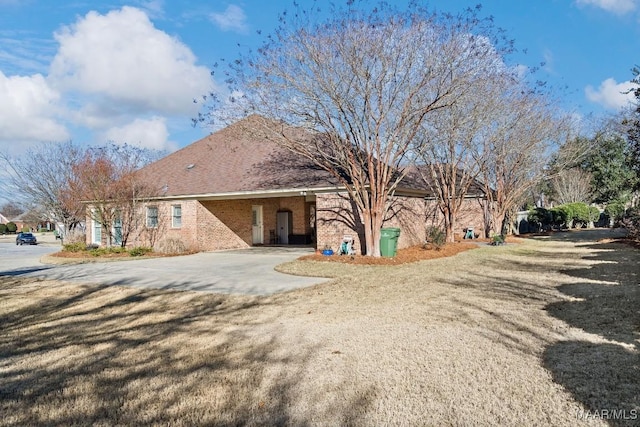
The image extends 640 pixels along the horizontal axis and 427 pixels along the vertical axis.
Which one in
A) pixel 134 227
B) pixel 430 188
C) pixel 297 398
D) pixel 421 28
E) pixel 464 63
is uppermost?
pixel 421 28

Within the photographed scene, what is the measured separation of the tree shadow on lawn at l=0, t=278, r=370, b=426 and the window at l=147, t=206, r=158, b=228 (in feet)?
43.9

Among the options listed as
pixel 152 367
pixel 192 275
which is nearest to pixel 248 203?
pixel 192 275

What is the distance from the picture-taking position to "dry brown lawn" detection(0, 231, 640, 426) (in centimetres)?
339

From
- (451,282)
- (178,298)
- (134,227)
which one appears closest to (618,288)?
(451,282)

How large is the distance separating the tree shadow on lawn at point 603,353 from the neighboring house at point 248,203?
953cm

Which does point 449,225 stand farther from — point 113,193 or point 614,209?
point 614,209

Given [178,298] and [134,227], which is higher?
[134,227]

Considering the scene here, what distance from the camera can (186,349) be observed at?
5.02 meters

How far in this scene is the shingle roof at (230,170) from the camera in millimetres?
17984

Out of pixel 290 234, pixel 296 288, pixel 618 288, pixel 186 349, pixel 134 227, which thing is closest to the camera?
pixel 186 349

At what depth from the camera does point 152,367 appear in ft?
14.6

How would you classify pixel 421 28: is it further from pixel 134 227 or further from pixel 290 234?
pixel 134 227

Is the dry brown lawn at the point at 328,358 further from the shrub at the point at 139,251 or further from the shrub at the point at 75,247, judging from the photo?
the shrub at the point at 75,247

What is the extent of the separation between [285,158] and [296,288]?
1144 cm
